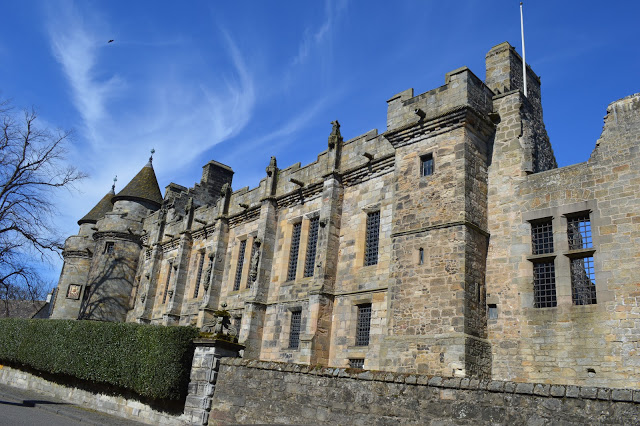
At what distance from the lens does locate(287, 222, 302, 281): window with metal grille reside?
2059cm

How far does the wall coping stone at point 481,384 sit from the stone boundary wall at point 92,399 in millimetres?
4590

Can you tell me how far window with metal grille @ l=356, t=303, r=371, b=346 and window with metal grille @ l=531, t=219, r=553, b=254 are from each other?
5441mm

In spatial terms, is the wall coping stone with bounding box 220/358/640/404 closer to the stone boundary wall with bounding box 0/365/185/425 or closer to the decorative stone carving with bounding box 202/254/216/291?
the stone boundary wall with bounding box 0/365/185/425

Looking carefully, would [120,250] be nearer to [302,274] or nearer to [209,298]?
[209,298]

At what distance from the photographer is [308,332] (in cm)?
1702

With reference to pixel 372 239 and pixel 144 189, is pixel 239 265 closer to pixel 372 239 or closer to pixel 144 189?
pixel 372 239

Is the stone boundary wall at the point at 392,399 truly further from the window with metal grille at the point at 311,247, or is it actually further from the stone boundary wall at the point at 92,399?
the window with metal grille at the point at 311,247

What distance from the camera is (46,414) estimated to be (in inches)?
529

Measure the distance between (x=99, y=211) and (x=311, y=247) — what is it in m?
23.7

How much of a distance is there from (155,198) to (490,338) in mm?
26938

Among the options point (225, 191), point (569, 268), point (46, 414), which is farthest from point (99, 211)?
point (569, 268)

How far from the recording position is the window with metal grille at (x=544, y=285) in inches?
519

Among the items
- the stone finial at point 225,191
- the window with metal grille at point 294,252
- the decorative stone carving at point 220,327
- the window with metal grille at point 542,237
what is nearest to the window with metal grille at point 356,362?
the decorative stone carving at point 220,327

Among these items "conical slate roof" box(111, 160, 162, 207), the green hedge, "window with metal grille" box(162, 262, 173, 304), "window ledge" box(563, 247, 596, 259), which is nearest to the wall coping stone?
the green hedge
